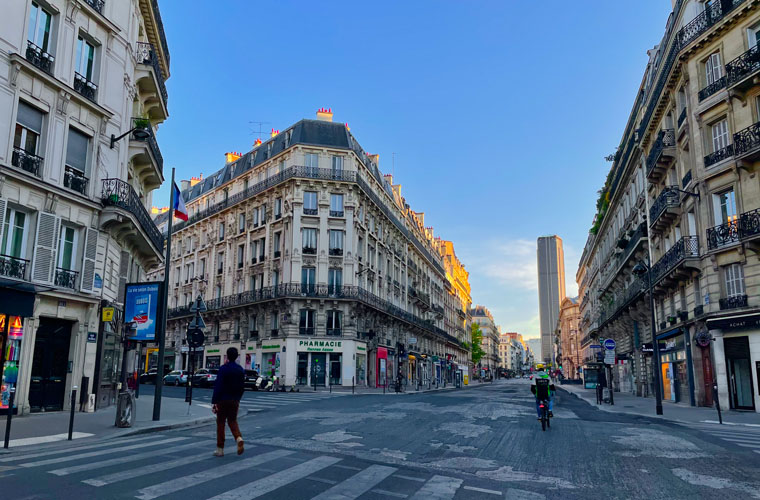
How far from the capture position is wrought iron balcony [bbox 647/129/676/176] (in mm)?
25938

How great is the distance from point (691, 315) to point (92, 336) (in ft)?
78.3

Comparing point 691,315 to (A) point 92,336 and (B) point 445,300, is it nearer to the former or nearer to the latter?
(A) point 92,336

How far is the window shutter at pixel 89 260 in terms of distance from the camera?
16.2 meters

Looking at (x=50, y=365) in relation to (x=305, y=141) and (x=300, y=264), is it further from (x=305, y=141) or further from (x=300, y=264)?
(x=305, y=141)

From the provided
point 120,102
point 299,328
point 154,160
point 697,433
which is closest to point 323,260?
point 299,328

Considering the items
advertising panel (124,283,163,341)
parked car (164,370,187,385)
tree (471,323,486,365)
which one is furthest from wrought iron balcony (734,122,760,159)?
tree (471,323,486,365)

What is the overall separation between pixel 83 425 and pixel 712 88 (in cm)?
2520

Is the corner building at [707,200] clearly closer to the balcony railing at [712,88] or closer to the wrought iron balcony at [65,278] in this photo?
the balcony railing at [712,88]

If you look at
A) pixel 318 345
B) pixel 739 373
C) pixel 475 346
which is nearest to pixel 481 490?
pixel 739 373

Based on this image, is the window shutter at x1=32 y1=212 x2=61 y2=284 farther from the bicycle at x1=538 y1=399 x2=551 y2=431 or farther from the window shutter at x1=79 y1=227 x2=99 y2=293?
the bicycle at x1=538 y1=399 x2=551 y2=431

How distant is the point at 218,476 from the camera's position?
653 cm

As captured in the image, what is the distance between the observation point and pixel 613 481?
22.6ft

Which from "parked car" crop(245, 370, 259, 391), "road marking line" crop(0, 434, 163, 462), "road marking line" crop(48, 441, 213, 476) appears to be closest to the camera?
"road marking line" crop(48, 441, 213, 476)

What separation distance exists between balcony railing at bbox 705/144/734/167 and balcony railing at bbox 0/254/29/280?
24.8 m
